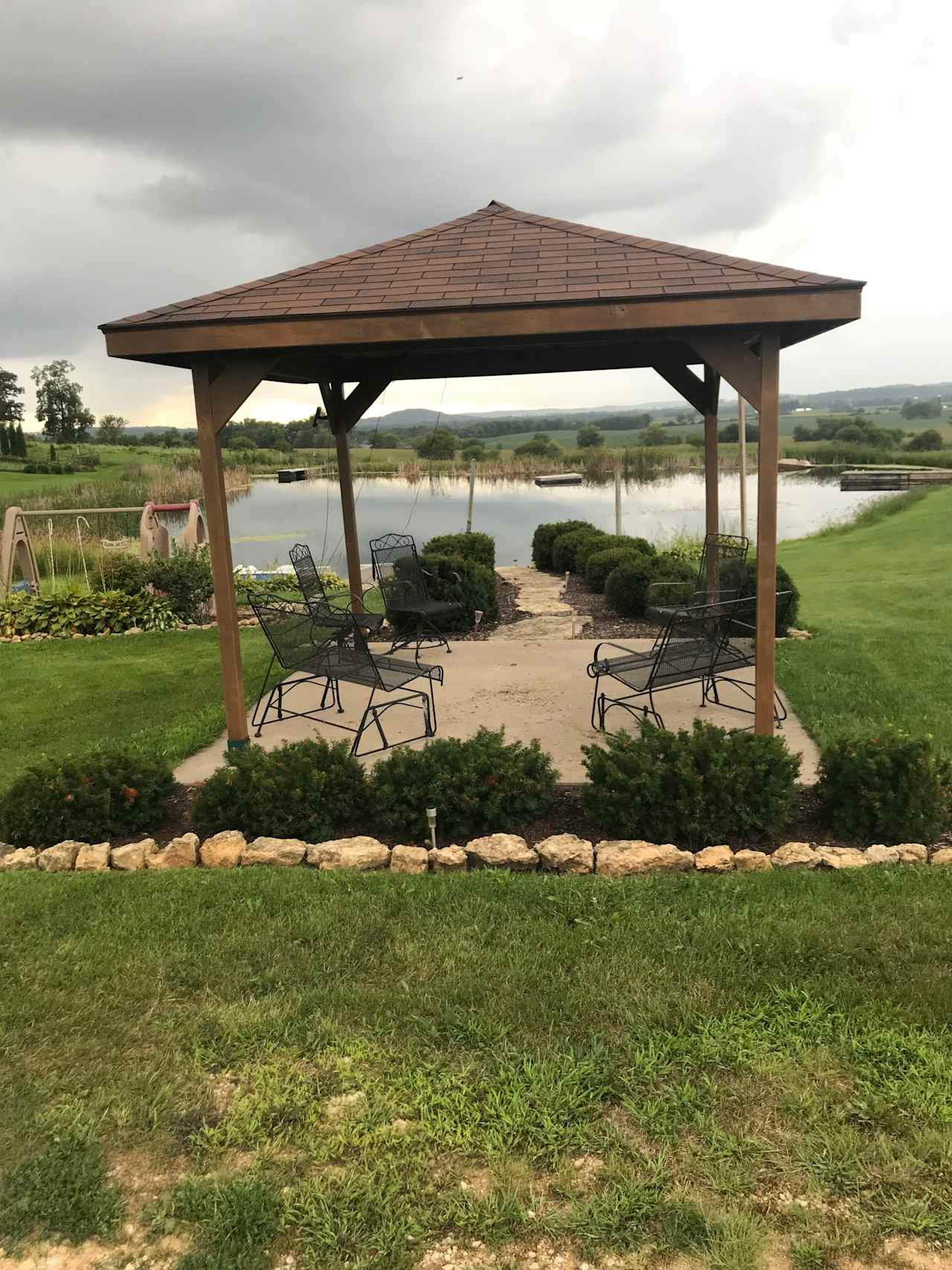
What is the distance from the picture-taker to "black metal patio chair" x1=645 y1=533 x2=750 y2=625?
6398 mm

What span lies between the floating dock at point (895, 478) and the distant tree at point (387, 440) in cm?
1805

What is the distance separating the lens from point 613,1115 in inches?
86.7

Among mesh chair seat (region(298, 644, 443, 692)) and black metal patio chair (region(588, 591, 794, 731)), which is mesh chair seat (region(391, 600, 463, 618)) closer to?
mesh chair seat (region(298, 644, 443, 692))

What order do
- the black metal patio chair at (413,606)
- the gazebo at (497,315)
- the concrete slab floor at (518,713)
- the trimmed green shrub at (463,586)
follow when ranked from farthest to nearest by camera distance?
1. the trimmed green shrub at (463,586)
2. the black metal patio chair at (413,606)
3. the concrete slab floor at (518,713)
4. the gazebo at (497,315)

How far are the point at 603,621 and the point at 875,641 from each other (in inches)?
96.8

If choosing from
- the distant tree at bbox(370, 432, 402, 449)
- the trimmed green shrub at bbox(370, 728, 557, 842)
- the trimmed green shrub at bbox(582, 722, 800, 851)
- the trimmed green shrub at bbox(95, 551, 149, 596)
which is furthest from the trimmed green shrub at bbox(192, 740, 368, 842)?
the distant tree at bbox(370, 432, 402, 449)

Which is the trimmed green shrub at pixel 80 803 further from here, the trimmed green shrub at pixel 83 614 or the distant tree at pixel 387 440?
the distant tree at pixel 387 440

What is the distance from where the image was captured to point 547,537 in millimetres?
12766

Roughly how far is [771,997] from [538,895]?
928mm

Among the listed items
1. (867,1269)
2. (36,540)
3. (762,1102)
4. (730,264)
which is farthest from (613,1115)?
(36,540)

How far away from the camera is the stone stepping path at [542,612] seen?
7.96 m

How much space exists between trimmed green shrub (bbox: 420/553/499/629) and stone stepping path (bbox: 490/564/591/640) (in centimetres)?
30

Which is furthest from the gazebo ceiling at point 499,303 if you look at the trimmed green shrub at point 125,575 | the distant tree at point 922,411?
the distant tree at point 922,411

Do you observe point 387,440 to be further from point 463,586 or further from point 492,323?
point 492,323
